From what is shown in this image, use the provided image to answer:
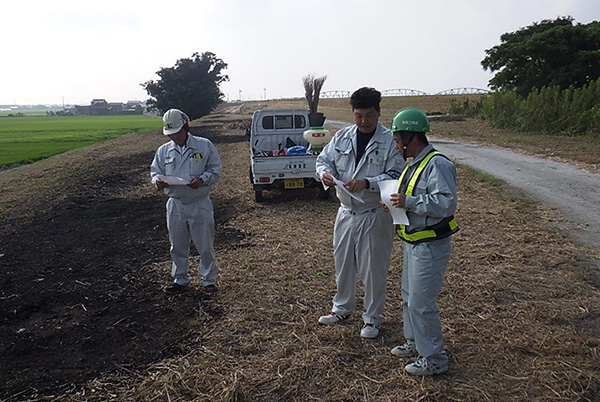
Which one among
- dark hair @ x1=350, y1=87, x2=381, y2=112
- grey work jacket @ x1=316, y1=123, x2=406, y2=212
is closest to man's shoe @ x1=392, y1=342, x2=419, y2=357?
grey work jacket @ x1=316, y1=123, x2=406, y2=212

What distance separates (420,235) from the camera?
327 cm

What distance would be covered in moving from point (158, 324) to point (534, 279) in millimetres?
3975

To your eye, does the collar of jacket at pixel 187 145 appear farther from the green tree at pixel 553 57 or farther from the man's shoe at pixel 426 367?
the green tree at pixel 553 57

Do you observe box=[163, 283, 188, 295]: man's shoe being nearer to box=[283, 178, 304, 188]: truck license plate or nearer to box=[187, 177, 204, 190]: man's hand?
box=[187, 177, 204, 190]: man's hand

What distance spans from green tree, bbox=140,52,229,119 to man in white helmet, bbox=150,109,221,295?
129ft

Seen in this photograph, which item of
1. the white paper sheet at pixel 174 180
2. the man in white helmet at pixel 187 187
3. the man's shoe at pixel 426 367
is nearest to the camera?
the man's shoe at pixel 426 367

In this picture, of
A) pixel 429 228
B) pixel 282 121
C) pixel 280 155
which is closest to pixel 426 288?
pixel 429 228

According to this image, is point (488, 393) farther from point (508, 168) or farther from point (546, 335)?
point (508, 168)

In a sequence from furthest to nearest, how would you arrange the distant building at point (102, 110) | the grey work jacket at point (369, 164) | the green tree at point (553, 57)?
the distant building at point (102, 110) < the green tree at point (553, 57) < the grey work jacket at point (369, 164)

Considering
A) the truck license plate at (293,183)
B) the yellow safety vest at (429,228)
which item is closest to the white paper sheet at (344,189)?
the yellow safety vest at (429,228)

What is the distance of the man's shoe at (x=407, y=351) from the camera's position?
3.74 m

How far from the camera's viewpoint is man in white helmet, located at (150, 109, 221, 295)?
16.3 feet

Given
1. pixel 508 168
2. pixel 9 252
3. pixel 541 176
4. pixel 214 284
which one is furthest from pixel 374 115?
pixel 508 168

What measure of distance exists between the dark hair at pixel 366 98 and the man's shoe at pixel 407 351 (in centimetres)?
188
